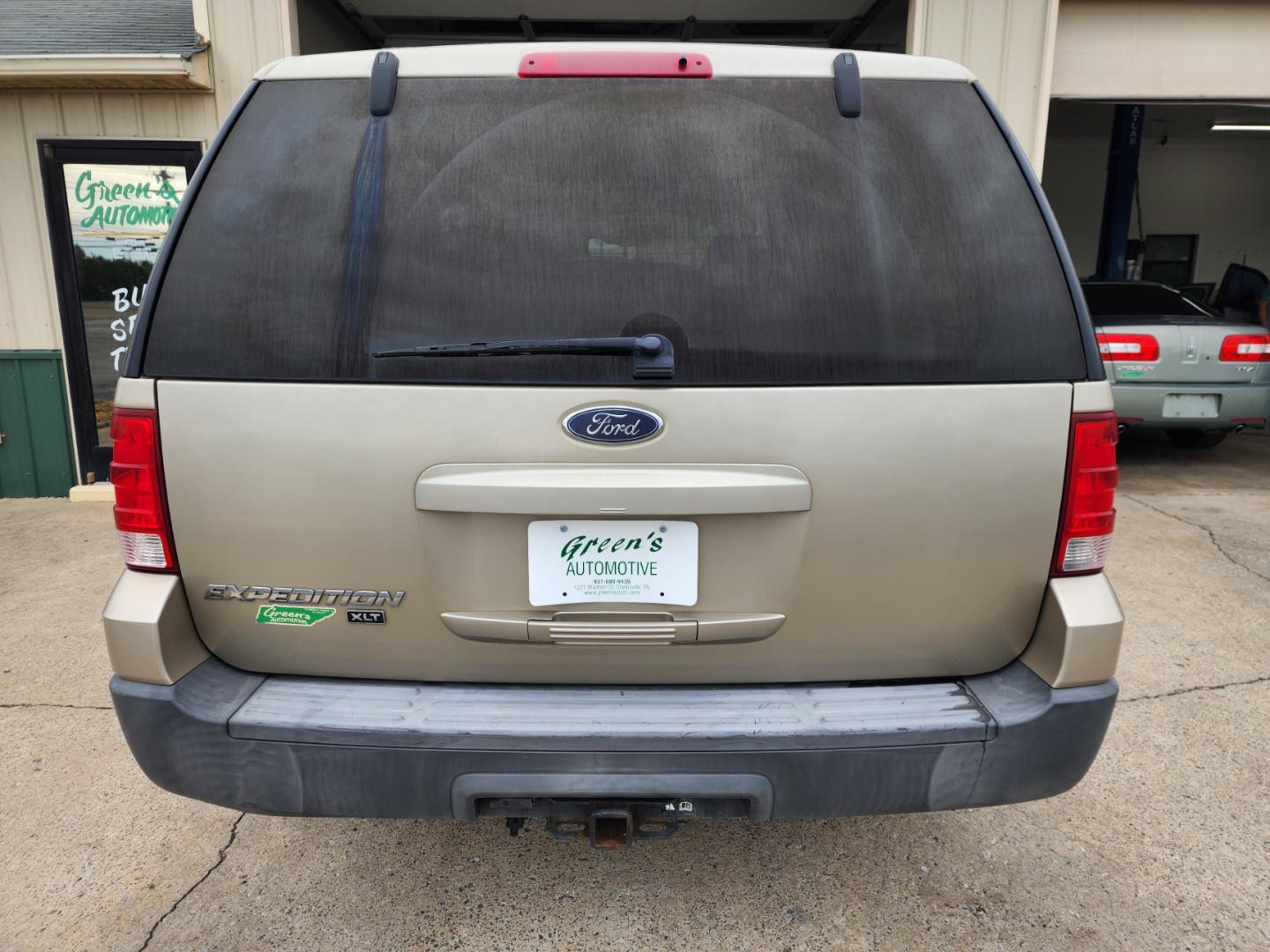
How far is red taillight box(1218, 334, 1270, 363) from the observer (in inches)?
247

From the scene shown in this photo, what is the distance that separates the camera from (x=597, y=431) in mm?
1482

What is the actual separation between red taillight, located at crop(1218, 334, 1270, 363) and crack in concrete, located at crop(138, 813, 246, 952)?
23.8 ft

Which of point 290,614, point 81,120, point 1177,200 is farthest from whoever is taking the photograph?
point 1177,200

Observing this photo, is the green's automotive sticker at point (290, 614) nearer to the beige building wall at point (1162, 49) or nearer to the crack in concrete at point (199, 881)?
the crack in concrete at point (199, 881)

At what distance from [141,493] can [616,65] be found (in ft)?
4.18

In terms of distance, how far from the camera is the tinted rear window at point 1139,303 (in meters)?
6.80

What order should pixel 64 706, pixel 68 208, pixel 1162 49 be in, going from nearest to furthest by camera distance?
1. pixel 64 706
2. pixel 68 208
3. pixel 1162 49

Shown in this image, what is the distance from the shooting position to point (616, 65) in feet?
5.34

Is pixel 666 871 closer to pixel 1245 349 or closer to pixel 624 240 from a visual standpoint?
pixel 624 240

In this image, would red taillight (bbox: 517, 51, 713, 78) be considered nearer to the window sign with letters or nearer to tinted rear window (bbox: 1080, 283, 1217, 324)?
the window sign with letters

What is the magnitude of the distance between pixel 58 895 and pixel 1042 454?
2585 millimetres

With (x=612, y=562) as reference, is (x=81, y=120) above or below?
above

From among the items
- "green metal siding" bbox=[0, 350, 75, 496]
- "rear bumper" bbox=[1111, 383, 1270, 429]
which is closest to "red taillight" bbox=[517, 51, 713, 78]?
"green metal siding" bbox=[0, 350, 75, 496]

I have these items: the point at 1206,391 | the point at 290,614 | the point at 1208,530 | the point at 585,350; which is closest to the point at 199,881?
the point at 290,614
